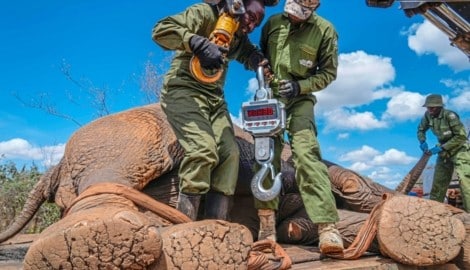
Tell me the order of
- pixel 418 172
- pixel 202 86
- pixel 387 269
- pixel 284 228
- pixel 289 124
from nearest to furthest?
pixel 387 269
pixel 202 86
pixel 289 124
pixel 284 228
pixel 418 172

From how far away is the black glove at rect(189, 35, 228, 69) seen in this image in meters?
2.47

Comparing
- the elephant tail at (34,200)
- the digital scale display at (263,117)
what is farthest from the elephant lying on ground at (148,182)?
the digital scale display at (263,117)

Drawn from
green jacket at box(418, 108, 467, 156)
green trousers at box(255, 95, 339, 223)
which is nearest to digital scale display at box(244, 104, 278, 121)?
green trousers at box(255, 95, 339, 223)

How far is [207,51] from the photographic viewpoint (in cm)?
247

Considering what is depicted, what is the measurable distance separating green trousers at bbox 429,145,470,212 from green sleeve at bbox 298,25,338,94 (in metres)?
3.90

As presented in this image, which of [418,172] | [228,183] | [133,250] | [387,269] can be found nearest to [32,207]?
[228,183]

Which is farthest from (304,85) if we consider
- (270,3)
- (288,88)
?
(270,3)

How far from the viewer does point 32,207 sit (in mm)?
3344

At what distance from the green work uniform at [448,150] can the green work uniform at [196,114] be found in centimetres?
433

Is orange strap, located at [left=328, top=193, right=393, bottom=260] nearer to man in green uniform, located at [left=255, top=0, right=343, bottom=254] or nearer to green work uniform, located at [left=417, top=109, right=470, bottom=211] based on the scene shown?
man in green uniform, located at [left=255, top=0, right=343, bottom=254]

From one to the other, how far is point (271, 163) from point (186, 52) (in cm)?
66

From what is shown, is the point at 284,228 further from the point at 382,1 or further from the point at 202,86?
the point at 382,1

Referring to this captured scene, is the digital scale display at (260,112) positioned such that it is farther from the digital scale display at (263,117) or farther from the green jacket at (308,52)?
the green jacket at (308,52)

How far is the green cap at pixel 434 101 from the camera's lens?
266 inches
